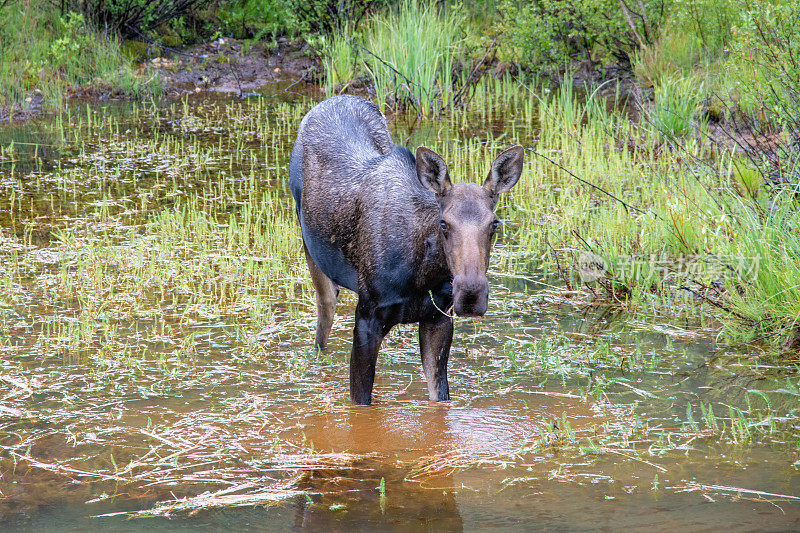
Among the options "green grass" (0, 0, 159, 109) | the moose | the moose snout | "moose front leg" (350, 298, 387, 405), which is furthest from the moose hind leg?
"green grass" (0, 0, 159, 109)

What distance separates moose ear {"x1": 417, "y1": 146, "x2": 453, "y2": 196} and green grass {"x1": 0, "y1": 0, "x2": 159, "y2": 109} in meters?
10.8

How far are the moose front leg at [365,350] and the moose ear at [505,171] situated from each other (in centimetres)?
96

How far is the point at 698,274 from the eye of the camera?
22.2 feet

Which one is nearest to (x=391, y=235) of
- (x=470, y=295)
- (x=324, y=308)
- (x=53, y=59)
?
(x=470, y=295)

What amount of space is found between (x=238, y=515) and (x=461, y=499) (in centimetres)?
98

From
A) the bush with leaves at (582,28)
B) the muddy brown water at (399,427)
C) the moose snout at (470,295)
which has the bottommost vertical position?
the muddy brown water at (399,427)

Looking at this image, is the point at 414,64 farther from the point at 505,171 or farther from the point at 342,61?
the point at 505,171

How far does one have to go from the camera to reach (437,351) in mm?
5395

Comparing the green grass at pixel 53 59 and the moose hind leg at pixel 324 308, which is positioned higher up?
the green grass at pixel 53 59

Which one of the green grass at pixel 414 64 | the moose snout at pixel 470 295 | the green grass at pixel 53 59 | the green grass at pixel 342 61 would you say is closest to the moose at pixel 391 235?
the moose snout at pixel 470 295

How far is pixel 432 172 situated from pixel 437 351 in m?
1.07

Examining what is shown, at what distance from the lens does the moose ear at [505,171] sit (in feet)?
16.2

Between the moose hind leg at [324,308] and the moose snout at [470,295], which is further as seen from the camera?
the moose hind leg at [324,308]

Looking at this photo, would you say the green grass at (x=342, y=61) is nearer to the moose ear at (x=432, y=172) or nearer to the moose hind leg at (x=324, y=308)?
the moose hind leg at (x=324, y=308)
